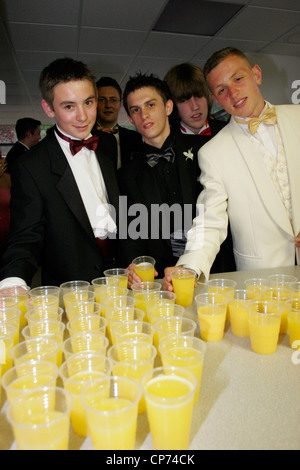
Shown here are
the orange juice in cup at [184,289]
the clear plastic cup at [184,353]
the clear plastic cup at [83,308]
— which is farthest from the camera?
the orange juice in cup at [184,289]

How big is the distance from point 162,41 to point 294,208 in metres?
5.28

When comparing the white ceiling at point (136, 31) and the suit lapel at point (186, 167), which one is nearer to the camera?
the suit lapel at point (186, 167)

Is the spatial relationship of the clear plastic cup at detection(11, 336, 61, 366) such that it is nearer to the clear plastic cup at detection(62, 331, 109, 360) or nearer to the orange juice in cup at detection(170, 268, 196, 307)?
the clear plastic cup at detection(62, 331, 109, 360)

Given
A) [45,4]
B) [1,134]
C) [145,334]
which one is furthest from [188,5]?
[1,134]

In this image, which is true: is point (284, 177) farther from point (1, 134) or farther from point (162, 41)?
point (1, 134)

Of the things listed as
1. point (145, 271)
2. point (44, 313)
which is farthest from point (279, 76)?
point (44, 313)

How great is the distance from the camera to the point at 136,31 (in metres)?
6.06

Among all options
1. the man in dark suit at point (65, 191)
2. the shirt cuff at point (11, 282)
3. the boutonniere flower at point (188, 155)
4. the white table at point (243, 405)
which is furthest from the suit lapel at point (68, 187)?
the white table at point (243, 405)

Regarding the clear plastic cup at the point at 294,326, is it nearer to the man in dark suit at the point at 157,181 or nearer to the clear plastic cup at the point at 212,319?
the clear plastic cup at the point at 212,319

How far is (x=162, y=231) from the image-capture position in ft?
9.73

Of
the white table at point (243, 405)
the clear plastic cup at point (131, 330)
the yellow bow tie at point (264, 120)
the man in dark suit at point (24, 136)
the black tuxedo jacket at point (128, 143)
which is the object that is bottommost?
the white table at point (243, 405)

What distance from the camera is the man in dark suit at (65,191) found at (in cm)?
246

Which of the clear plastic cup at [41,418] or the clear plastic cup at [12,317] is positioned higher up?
the clear plastic cup at [12,317]

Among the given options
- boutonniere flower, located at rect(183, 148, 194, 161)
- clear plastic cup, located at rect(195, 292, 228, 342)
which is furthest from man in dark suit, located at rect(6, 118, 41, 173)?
clear plastic cup, located at rect(195, 292, 228, 342)
